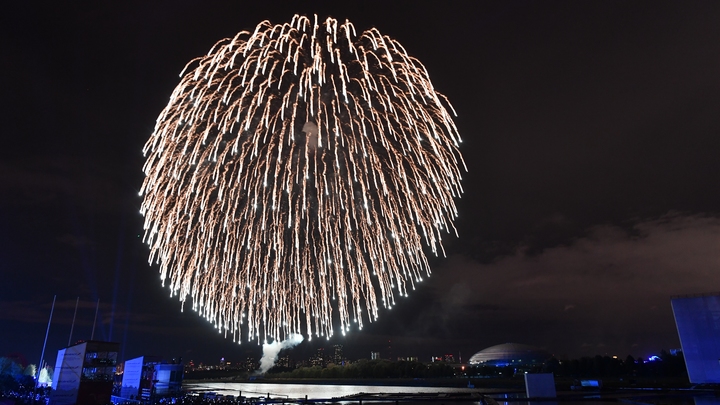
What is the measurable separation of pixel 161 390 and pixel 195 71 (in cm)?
3957

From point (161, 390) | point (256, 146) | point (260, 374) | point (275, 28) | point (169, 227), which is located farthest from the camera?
point (260, 374)

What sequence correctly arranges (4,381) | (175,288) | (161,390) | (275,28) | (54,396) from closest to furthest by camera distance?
(275,28) < (175,288) < (54,396) < (161,390) < (4,381)

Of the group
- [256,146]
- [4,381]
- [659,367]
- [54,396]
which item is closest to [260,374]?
[4,381]

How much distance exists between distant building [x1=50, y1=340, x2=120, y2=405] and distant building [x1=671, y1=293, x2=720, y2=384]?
54459 millimetres

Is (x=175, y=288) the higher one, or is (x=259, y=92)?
(x=259, y=92)

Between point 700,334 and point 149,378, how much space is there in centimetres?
5877

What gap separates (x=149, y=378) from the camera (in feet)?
154

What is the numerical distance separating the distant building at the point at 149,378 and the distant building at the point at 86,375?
12219 mm

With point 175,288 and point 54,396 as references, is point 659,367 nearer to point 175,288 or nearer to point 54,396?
point 175,288

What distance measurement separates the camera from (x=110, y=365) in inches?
1217

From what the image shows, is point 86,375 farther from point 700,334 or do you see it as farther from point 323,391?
point 700,334

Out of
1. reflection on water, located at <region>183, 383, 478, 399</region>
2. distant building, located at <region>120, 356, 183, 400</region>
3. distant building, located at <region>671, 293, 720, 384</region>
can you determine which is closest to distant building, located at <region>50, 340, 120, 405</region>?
distant building, located at <region>120, 356, 183, 400</region>

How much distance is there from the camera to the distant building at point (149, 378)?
44062mm

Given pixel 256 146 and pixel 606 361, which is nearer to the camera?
pixel 256 146
